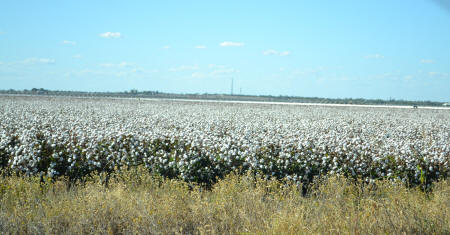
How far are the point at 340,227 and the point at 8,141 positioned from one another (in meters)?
9.66

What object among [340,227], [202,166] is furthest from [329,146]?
[340,227]

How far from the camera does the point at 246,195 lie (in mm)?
6793

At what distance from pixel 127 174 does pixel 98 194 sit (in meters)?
1.87

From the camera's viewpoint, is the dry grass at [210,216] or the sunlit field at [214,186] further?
the sunlit field at [214,186]

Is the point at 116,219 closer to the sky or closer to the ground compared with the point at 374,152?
closer to the ground

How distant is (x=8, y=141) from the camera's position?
35.3 feet

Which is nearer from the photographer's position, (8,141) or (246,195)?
(246,195)

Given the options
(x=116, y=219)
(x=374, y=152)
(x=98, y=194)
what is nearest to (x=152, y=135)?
(x=98, y=194)

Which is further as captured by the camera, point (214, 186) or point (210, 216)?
point (214, 186)

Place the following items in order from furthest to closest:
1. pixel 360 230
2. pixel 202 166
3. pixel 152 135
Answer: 1. pixel 152 135
2. pixel 202 166
3. pixel 360 230

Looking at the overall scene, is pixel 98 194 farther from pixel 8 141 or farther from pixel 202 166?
pixel 8 141

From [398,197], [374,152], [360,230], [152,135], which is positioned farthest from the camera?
[152,135]

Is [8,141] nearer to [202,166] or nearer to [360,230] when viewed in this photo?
[202,166]

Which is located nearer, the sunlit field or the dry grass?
the dry grass
